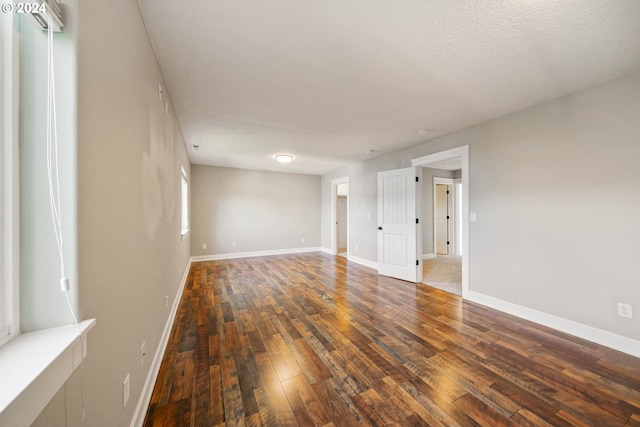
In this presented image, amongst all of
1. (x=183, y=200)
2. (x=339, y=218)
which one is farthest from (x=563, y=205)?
(x=339, y=218)

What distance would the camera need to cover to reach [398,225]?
4.42 meters

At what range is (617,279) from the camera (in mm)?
2156

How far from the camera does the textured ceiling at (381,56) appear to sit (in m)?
1.46

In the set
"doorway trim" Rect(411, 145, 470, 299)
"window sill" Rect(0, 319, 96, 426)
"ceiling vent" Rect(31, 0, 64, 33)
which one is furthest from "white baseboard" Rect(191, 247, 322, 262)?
"ceiling vent" Rect(31, 0, 64, 33)

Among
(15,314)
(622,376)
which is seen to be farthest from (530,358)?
(15,314)

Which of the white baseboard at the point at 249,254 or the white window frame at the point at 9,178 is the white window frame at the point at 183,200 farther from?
the white window frame at the point at 9,178

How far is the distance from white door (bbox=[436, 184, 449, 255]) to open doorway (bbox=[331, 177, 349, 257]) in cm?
269

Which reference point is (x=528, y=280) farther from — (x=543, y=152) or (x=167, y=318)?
(x=167, y=318)

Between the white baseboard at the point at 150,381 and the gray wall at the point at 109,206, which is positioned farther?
the white baseboard at the point at 150,381

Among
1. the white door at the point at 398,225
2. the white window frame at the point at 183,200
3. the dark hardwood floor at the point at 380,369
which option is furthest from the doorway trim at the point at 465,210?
the white window frame at the point at 183,200

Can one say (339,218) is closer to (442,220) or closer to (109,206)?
(442,220)

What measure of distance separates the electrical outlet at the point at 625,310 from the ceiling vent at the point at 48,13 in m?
4.03

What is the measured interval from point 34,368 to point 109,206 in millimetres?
644

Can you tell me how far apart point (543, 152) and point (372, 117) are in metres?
1.93
